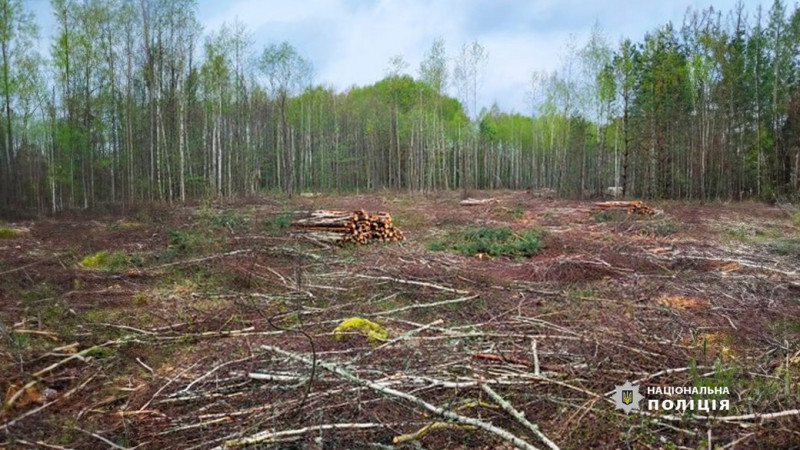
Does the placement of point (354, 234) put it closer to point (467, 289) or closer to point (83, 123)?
point (467, 289)

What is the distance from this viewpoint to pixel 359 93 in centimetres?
4978

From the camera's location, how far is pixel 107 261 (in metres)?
9.00

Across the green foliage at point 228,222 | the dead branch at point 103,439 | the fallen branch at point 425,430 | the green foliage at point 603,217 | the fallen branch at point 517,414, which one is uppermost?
the green foliage at point 228,222

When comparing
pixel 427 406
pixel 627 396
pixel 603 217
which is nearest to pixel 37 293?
pixel 427 406

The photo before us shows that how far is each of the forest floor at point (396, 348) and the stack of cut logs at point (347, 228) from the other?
1305mm

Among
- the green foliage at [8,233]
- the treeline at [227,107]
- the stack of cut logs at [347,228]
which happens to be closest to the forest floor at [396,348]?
the stack of cut logs at [347,228]

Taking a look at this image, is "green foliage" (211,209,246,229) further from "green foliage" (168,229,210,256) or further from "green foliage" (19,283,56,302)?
"green foliage" (19,283,56,302)

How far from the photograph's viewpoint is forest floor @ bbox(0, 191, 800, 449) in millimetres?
3002

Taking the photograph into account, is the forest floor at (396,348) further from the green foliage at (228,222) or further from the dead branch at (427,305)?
the green foliage at (228,222)

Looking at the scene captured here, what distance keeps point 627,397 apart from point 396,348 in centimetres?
196

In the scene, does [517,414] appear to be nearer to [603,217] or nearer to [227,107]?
[603,217]

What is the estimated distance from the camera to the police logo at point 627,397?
10.3 ft

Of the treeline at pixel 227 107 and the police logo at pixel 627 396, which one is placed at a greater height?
the treeline at pixel 227 107

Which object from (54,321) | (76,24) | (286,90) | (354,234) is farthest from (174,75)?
(54,321)
